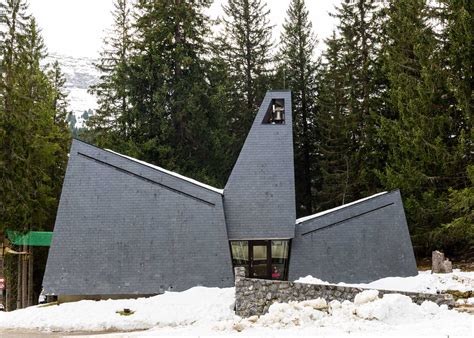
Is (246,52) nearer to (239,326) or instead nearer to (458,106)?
(458,106)

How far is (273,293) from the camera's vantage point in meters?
12.7

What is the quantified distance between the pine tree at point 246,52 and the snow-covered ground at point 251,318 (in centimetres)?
2082

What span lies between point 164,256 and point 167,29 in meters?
17.4

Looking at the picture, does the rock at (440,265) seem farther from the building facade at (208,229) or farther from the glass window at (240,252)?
the glass window at (240,252)

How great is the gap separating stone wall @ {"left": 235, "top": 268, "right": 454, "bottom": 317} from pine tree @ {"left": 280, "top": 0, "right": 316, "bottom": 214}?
830 inches

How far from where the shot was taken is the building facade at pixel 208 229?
16.7 m

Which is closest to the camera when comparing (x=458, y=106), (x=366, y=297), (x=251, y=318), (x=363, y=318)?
(x=363, y=318)

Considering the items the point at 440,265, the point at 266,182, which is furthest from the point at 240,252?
the point at 440,265

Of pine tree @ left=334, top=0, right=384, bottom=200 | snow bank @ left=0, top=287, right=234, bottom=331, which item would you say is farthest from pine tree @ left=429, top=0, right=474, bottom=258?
Answer: snow bank @ left=0, top=287, right=234, bottom=331

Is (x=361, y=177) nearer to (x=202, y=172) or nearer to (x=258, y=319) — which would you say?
(x=202, y=172)

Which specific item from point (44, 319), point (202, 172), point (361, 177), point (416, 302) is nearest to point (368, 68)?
point (361, 177)

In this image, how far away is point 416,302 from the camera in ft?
38.8

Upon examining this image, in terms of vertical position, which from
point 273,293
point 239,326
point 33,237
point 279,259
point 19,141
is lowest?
point 239,326

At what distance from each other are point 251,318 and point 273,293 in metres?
1.06
